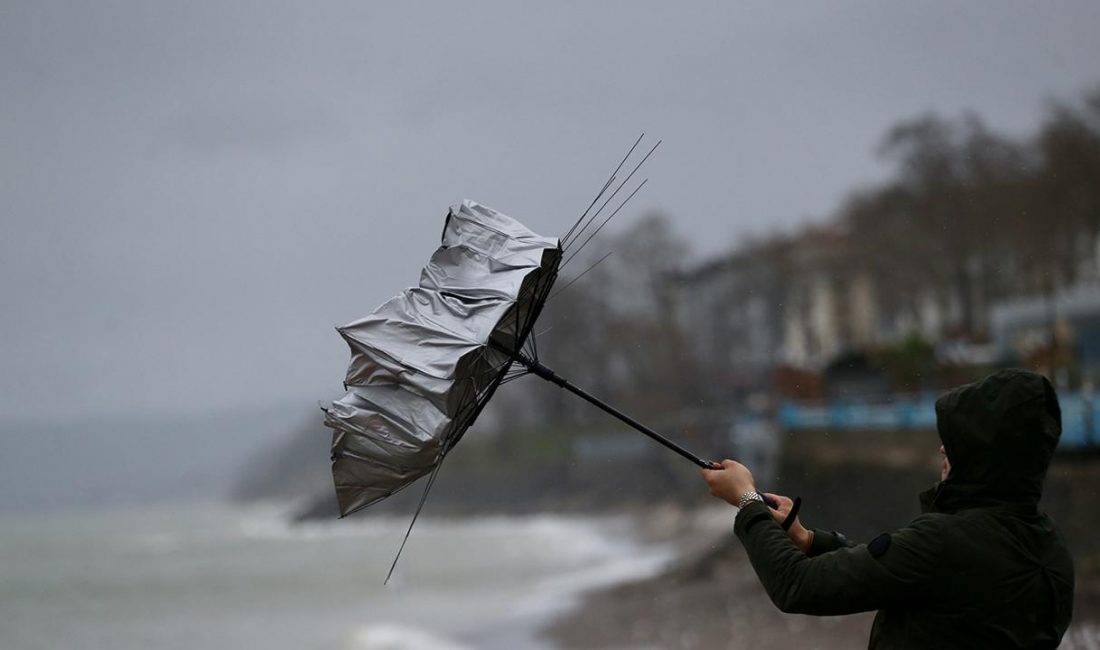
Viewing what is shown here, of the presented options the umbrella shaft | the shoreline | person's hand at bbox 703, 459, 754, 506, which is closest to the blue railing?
the shoreline

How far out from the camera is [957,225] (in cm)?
4441

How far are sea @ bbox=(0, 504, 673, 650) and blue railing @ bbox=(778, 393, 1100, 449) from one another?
241 inches

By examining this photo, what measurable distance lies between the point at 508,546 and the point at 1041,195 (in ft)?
80.0

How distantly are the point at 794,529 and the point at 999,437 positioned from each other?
59 centimetres

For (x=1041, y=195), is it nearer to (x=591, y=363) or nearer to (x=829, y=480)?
(x=591, y=363)

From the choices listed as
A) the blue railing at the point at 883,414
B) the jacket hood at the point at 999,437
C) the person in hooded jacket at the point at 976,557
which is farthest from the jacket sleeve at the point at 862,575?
the blue railing at the point at 883,414

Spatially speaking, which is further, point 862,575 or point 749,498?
point 749,498

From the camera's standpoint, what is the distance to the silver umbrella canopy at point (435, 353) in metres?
3.41

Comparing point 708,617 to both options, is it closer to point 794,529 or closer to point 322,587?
point 794,529

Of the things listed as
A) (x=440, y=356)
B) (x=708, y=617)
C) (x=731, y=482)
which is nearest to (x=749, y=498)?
(x=731, y=482)

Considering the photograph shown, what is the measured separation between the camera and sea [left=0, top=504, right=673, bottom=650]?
1047 inches

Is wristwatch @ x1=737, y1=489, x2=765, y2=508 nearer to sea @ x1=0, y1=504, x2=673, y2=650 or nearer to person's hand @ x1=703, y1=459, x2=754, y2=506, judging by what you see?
person's hand @ x1=703, y1=459, x2=754, y2=506

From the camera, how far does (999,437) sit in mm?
2586

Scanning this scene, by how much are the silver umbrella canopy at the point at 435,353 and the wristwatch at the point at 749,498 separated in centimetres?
81
